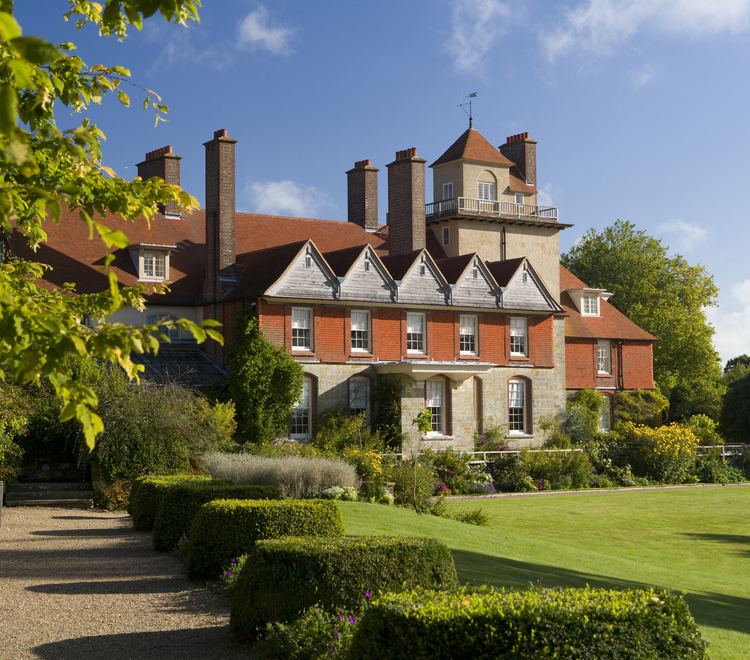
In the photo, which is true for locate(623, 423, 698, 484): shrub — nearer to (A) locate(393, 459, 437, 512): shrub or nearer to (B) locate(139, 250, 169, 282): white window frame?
(A) locate(393, 459, 437, 512): shrub

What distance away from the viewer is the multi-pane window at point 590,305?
5262 centimetres

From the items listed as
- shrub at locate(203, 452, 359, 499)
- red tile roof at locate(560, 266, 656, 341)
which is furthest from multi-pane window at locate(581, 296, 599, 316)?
shrub at locate(203, 452, 359, 499)

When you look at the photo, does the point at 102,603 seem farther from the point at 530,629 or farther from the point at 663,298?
the point at 663,298

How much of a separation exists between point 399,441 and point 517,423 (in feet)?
23.2

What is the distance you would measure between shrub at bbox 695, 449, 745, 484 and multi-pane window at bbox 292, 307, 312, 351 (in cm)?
1843

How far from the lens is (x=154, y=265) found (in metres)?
40.4

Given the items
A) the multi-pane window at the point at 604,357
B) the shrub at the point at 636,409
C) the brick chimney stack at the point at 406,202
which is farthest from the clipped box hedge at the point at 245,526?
the multi-pane window at the point at 604,357

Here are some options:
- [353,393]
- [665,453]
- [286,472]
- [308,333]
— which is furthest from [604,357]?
[286,472]

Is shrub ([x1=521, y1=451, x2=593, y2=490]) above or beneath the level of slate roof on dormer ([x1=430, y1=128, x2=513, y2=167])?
beneath

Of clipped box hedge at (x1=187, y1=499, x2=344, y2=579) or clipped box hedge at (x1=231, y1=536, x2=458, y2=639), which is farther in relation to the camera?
clipped box hedge at (x1=187, y1=499, x2=344, y2=579)

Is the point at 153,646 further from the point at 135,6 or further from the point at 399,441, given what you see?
the point at 399,441

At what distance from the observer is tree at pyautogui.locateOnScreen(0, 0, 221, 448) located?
4230mm

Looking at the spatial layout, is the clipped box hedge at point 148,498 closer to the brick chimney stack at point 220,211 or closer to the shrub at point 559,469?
the brick chimney stack at point 220,211

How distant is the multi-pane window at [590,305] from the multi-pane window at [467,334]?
36.8 feet
